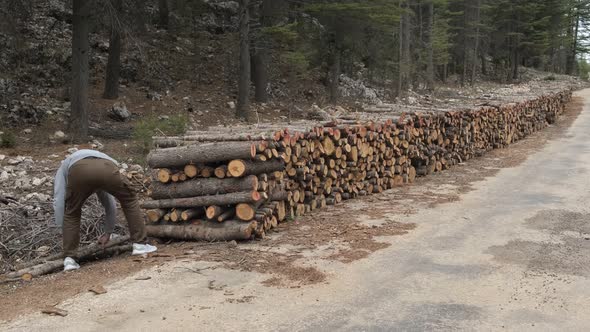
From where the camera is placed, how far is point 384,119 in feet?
37.2

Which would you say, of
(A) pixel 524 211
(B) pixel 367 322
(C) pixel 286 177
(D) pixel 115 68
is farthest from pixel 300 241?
(D) pixel 115 68

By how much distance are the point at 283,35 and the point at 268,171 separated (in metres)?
9.70

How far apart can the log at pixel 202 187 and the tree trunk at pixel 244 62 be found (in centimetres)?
1031

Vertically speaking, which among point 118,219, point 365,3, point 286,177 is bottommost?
point 118,219

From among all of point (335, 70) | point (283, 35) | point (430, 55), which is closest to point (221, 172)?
point (283, 35)

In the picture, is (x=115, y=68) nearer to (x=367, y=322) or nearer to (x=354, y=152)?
(x=354, y=152)

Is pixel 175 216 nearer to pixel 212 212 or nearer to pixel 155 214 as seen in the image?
pixel 155 214

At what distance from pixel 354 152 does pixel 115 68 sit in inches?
419

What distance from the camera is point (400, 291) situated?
527cm

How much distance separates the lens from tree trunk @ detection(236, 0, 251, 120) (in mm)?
17062

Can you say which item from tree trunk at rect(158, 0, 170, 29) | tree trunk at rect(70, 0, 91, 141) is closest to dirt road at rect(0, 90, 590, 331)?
tree trunk at rect(70, 0, 91, 141)

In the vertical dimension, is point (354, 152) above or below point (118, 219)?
above

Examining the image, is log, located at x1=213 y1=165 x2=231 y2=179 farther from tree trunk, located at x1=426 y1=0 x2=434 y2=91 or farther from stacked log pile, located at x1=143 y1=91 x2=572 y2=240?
tree trunk, located at x1=426 y1=0 x2=434 y2=91

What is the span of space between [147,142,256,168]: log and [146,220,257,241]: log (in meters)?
0.80
